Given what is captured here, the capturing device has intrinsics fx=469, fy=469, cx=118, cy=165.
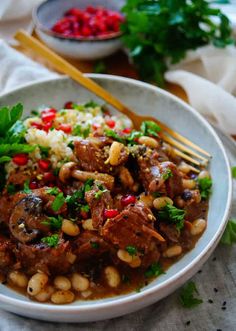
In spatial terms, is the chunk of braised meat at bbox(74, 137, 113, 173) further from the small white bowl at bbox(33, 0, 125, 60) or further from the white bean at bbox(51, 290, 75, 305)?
the small white bowl at bbox(33, 0, 125, 60)

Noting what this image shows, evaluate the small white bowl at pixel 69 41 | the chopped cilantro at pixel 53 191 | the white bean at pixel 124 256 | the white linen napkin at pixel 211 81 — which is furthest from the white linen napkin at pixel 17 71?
the white bean at pixel 124 256

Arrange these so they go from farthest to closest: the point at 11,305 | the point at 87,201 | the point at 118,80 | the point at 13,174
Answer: the point at 118,80 → the point at 13,174 → the point at 87,201 → the point at 11,305

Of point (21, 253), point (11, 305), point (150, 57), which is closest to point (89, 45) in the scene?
point (150, 57)

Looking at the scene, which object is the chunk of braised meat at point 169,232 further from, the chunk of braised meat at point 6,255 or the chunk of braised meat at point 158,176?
the chunk of braised meat at point 6,255

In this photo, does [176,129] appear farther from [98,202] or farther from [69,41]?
[69,41]

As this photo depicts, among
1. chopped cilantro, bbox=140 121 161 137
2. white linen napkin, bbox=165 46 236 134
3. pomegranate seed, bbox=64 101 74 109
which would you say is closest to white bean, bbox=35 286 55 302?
chopped cilantro, bbox=140 121 161 137

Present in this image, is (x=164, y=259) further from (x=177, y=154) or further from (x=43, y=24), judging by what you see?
(x=43, y=24)
